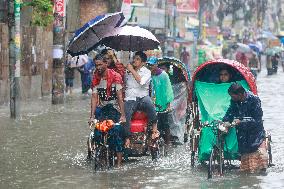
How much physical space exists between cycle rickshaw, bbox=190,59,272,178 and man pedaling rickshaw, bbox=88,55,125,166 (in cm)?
104

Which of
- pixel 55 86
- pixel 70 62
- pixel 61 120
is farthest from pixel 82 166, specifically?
pixel 70 62

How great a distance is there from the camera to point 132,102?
1338cm

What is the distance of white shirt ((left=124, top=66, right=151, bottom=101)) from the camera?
13484mm

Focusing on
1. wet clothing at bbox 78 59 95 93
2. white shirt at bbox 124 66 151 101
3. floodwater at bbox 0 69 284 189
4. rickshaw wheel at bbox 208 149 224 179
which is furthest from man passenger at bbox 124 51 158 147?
wet clothing at bbox 78 59 95 93

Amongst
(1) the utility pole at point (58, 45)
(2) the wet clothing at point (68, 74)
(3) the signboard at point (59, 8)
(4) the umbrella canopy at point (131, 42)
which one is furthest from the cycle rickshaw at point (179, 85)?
(2) the wet clothing at point (68, 74)

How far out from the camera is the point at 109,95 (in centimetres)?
1297

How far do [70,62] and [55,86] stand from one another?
676cm

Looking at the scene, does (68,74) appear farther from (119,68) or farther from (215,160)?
(215,160)

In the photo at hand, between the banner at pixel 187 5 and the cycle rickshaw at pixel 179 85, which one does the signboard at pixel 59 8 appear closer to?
the cycle rickshaw at pixel 179 85

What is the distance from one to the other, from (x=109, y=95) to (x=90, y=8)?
32070 millimetres

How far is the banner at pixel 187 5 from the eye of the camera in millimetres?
59966

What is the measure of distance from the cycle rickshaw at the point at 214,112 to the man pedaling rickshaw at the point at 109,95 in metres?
1.04

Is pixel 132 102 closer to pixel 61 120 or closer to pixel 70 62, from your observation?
pixel 61 120

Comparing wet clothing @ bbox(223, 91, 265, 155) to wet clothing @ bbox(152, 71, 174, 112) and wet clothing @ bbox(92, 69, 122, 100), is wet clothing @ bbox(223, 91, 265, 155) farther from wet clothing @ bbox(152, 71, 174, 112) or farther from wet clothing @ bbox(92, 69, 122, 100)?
wet clothing @ bbox(152, 71, 174, 112)
